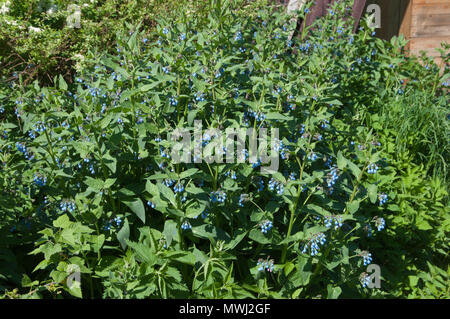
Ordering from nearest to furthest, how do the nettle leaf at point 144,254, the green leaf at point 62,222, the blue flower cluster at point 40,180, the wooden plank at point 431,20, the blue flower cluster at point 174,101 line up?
the nettle leaf at point 144,254 < the green leaf at point 62,222 < the blue flower cluster at point 40,180 < the blue flower cluster at point 174,101 < the wooden plank at point 431,20

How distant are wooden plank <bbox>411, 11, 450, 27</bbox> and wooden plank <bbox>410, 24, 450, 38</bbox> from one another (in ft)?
0.12

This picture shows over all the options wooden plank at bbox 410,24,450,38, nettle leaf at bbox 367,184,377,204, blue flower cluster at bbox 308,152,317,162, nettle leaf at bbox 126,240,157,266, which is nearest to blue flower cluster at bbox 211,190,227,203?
nettle leaf at bbox 126,240,157,266

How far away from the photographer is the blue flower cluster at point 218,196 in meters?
2.44

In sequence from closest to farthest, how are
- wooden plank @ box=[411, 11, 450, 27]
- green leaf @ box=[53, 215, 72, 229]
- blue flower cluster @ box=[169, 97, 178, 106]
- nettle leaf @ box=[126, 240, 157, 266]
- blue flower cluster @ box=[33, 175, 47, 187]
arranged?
nettle leaf @ box=[126, 240, 157, 266]
green leaf @ box=[53, 215, 72, 229]
blue flower cluster @ box=[33, 175, 47, 187]
blue flower cluster @ box=[169, 97, 178, 106]
wooden plank @ box=[411, 11, 450, 27]

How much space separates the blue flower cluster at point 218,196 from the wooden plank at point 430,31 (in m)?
4.89

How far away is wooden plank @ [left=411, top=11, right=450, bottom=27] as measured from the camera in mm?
6223

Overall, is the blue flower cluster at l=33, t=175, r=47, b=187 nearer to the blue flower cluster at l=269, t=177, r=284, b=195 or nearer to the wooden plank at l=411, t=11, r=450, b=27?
the blue flower cluster at l=269, t=177, r=284, b=195

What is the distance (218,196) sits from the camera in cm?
247

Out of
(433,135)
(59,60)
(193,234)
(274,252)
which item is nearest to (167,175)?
(193,234)

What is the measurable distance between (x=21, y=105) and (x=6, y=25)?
8.81 feet

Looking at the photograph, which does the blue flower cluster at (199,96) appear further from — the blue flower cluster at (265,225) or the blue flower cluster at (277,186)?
the blue flower cluster at (265,225)

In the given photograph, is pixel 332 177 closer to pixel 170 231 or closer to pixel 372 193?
pixel 372 193

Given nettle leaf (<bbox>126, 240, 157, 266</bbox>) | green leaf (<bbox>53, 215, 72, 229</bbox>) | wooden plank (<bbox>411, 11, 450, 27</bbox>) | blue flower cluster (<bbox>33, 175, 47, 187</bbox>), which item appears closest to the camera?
nettle leaf (<bbox>126, 240, 157, 266</bbox>)

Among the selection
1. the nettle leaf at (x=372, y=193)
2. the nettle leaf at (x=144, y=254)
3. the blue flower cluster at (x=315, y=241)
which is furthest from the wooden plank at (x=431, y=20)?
the nettle leaf at (x=144, y=254)
